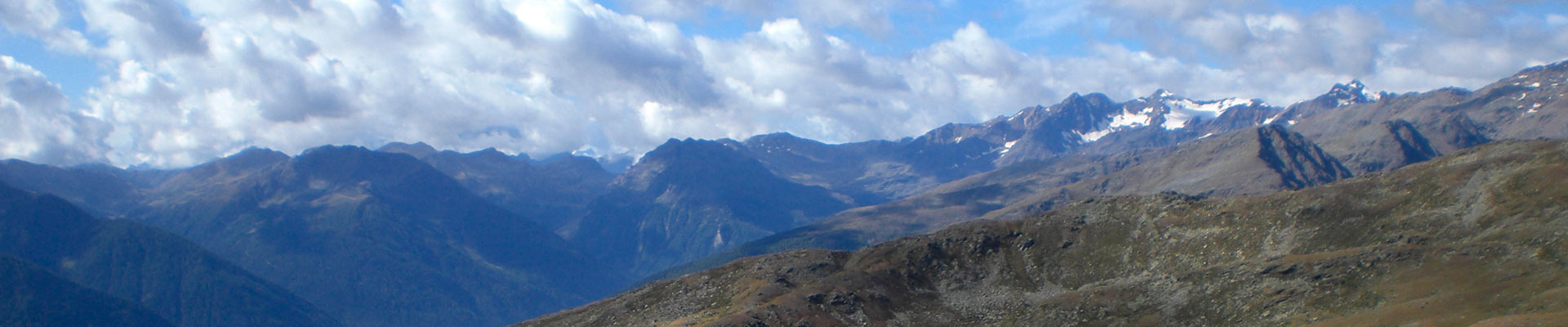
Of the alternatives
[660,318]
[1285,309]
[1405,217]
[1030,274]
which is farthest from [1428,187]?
[660,318]

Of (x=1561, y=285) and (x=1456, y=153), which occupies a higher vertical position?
(x=1456, y=153)

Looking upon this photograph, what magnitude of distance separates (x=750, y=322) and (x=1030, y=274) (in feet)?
195

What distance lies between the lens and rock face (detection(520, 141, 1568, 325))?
108812mm

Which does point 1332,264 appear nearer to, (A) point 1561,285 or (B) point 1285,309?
(B) point 1285,309

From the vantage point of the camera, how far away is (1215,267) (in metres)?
134

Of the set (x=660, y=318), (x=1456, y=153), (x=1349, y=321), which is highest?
(x=1456, y=153)

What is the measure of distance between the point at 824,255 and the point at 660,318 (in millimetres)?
40173

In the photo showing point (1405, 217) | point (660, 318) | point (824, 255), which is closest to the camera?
point (1405, 217)

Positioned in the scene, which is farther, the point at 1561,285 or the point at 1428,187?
the point at 1428,187

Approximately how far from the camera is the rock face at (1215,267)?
10881 centimetres

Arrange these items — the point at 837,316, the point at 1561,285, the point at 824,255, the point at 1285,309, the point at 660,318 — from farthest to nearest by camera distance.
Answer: the point at 824,255 → the point at 660,318 → the point at 837,316 → the point at 1285,309 → the point at 1561,285

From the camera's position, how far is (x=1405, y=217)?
140m

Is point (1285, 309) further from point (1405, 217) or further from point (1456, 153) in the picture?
point (1456, 153)

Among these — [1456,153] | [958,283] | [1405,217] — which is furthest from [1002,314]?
[1456,153]
